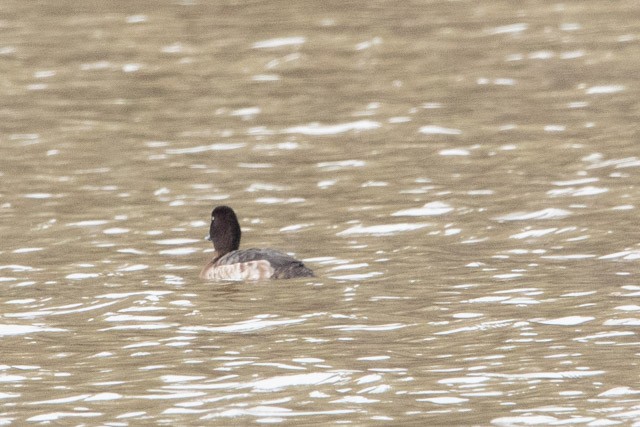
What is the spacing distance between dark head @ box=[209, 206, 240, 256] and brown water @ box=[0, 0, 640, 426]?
1.09 ft

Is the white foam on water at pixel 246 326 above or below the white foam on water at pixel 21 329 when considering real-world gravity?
below

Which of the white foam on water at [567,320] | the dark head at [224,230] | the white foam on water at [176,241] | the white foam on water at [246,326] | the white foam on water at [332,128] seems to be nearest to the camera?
the white foam on water at [567,320]

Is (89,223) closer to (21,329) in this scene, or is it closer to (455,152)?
(21,329)

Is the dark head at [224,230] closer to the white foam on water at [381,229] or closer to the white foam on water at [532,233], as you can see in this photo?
the white foam on water at [381,229]

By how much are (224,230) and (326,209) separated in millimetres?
2071

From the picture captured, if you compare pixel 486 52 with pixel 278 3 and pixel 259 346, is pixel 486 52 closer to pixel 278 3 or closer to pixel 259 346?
pixel 278 3

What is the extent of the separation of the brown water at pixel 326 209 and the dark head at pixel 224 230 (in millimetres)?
333

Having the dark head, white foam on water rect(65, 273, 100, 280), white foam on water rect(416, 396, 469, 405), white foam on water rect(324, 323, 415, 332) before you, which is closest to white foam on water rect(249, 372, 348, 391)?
white foam on water rect(416, 396, 469, 405)

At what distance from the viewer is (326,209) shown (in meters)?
16.7

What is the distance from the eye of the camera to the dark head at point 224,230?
1478 centimetres

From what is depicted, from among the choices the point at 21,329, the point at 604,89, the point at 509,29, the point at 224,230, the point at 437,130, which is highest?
the point at 509,29

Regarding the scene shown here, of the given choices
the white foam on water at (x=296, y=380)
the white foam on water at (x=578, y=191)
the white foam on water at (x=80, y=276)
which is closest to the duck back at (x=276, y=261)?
the white foam on water at (x=80, y=276)

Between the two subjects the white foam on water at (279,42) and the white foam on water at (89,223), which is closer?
the white foam on water at (89,223)

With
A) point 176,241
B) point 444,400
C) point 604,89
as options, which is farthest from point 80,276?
point 604,89
